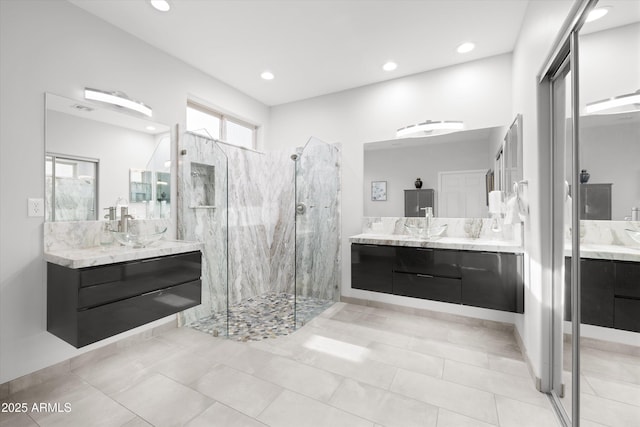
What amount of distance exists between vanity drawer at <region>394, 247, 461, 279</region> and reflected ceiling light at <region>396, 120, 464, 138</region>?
1.33 metres

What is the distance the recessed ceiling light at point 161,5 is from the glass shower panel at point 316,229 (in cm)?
163

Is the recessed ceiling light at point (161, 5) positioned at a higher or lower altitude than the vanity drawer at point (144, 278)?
higher

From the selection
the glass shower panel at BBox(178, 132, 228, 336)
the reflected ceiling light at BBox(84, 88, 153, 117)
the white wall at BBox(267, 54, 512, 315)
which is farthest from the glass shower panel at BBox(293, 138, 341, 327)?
the reflected ceiling light at BBox(84, 88, 153, 117)

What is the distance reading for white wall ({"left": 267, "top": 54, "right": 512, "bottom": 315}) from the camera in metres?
2.99

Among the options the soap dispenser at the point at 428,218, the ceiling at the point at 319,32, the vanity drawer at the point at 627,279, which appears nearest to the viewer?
the vanity drawer at the point at 627,279

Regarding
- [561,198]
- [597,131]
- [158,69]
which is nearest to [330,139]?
[158,69]

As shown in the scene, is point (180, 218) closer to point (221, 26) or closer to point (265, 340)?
point (265, 340)

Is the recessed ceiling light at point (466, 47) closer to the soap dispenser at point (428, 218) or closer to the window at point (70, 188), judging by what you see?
the soap dispenser at point (428, 218)

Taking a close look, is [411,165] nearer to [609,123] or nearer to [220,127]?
[609,123]

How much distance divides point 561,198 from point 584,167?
0.39m

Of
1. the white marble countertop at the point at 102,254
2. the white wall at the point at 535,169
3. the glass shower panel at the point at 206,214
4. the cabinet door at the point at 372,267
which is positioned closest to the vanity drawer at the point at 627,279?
the white wall at the point at 535,169

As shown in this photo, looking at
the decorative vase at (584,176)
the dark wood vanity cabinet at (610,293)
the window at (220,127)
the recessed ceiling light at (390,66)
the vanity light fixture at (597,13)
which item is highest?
the recessed ceiling light at (390,66)

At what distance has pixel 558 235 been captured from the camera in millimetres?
1738

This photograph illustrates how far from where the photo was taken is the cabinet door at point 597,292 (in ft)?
3.73
